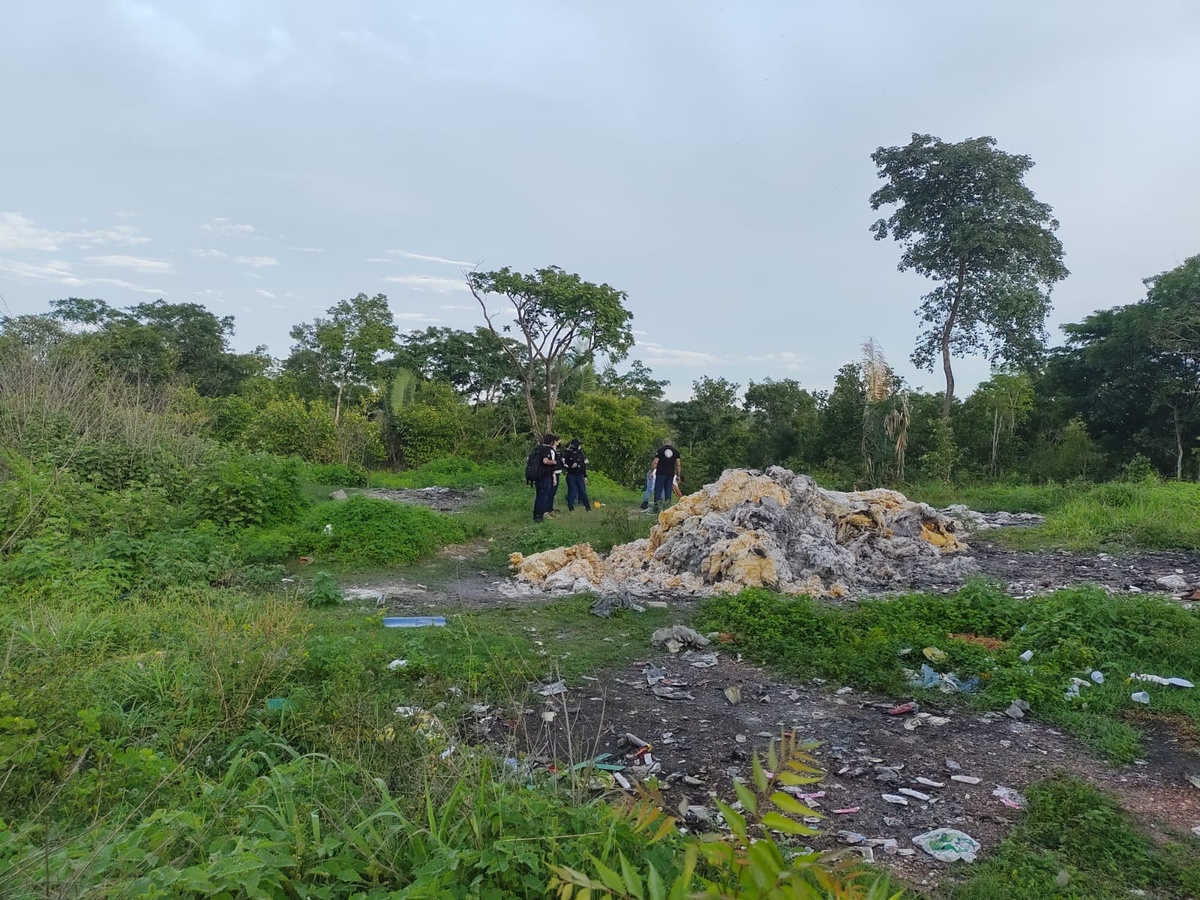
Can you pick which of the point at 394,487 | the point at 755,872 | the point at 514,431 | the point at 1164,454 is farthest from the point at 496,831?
the point at 514,431

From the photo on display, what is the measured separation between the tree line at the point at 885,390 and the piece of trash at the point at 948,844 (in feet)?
48.6

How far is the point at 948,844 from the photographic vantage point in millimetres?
2975

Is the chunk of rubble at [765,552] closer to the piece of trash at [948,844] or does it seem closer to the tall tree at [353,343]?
the piece of trash at [948,844]

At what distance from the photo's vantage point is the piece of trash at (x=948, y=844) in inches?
114

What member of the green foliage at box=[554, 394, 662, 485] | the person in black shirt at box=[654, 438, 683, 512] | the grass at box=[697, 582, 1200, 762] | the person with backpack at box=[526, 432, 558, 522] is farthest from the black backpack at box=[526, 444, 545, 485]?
the green foliage at box=[554, 394, 662, 485]

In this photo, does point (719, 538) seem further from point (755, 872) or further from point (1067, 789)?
point (755, 872)

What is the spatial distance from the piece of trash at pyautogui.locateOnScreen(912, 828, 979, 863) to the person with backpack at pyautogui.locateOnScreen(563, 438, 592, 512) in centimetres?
982

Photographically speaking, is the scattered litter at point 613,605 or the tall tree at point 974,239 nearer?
the scattered litter at point 613,605

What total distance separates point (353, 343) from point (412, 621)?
21.6 metres

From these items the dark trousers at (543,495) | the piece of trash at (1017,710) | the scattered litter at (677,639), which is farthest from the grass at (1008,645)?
the dark trousers at (543,495)

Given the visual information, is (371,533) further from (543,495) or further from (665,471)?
(665,471)

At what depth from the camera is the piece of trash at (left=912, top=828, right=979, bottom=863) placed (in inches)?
114

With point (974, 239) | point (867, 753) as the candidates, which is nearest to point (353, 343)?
point (974, 239)

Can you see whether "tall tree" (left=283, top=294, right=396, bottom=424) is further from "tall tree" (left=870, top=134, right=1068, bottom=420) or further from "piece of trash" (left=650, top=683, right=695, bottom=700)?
"piece of trash" (left=650, top=683, right=695, bottom=700)
